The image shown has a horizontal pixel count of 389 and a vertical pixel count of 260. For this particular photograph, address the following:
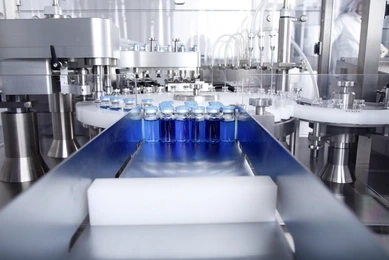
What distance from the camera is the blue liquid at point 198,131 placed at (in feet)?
3.11

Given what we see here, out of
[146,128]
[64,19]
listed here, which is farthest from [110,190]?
[64,19]

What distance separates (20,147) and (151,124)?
0.93 metres

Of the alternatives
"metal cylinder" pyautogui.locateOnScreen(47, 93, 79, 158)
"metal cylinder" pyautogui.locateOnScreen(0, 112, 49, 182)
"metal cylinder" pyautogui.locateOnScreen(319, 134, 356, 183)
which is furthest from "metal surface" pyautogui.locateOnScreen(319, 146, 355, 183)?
"metal cylinder" pyautogui.locateOnScreen(47, 93, 79, 158)

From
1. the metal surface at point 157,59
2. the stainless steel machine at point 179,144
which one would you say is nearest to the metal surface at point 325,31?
the stainless steel machine at point 179,144

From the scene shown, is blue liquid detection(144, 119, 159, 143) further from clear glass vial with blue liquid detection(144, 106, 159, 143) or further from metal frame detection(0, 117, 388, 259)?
metal frame detection(0, 117, 388, 259)

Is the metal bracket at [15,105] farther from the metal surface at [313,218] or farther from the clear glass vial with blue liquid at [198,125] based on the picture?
the metal surface at [313,218]

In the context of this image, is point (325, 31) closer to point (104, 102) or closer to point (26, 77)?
point (104, 102)

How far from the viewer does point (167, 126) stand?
3.16 ft

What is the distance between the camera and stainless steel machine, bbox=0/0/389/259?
36cm

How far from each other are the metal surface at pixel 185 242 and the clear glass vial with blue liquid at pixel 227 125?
473mm

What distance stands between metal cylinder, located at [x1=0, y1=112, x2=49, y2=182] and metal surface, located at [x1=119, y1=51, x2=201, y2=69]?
533mm

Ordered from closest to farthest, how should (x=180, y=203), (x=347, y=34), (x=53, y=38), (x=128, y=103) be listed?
1. (x=180, y=203)
2. (x=128, y=103)
3. (x=53, y=38)
4. (x=347, y=34)

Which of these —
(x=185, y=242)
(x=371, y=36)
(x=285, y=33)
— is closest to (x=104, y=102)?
(x=185, y=242)

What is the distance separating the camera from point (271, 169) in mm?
575
